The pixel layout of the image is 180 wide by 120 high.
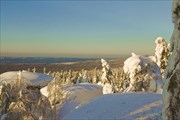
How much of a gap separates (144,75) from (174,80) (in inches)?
950

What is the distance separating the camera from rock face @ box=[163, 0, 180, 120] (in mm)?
7406

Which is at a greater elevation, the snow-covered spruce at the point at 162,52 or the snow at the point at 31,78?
the snow-covered spruce at the point at 162,52

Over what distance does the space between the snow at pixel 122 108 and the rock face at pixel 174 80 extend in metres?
3.17

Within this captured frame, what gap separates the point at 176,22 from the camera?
24.4 ft

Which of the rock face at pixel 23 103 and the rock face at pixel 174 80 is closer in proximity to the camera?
the rock face at pixel 174 80

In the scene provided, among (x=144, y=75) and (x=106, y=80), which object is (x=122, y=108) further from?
(x=106, y=80)

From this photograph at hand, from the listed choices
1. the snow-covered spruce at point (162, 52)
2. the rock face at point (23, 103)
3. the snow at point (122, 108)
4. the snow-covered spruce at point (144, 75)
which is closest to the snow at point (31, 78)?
the rock face at point (23, 103)

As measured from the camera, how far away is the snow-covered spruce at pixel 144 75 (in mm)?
31172

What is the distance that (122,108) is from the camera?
11578 millimetres

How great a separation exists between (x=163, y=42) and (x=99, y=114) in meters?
28.2

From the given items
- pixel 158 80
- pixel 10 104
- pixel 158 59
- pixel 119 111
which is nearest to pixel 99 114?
pixel 119 111

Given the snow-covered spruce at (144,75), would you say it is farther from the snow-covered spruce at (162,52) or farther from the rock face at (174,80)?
the rock face at (174,80)

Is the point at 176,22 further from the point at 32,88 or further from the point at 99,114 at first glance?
the point at 32,88

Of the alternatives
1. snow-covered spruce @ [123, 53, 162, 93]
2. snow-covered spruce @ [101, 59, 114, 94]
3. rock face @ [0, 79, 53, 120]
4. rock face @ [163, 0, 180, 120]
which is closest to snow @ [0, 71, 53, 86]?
rock face @ [0, 79, 53, 120]
